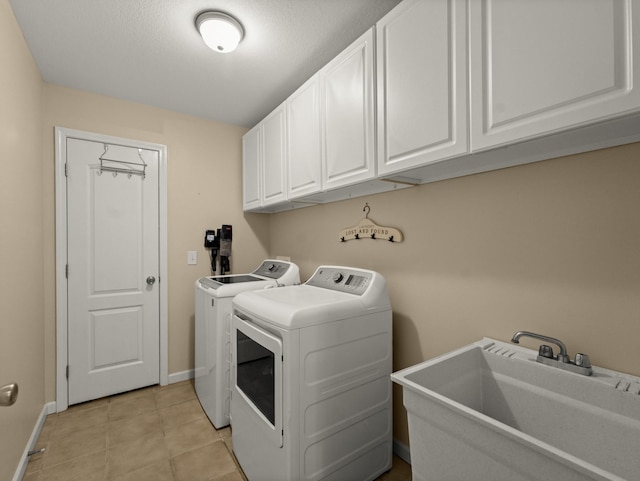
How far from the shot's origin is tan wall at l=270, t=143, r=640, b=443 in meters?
1.05

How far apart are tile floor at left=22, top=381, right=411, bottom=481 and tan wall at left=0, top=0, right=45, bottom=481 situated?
205mm

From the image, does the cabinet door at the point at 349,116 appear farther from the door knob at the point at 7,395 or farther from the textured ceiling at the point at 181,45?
the door knob at the point at 7,395

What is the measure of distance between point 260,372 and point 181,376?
1.70 m

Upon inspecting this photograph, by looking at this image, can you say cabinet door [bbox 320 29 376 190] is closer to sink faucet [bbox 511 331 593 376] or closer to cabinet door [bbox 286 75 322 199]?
cabinet door [bbox 286 75 322 199]

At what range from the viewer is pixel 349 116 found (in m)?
1.64

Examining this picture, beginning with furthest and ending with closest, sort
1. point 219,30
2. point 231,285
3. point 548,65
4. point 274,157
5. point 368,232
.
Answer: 1. point 274,157
2. point 231,285
3. point 368,232
4. point 219,30
5. point 548,65

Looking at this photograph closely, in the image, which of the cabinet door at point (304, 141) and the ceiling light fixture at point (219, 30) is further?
the cabinet door at point (304, 141)

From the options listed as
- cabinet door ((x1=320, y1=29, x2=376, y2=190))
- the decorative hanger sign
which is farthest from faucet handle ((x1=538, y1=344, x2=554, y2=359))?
cabinet door ((x1=320, y1=29, x2=376, y2=190))

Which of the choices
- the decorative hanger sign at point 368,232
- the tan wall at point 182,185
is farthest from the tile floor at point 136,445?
the decorative hanger sign at point 368,232

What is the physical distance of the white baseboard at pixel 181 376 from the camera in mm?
2727

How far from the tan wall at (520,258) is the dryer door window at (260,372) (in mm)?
823

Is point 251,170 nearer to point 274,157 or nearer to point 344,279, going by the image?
point 274,157

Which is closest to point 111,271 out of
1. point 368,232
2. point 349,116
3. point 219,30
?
point 219,30

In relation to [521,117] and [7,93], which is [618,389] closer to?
[521,117]
